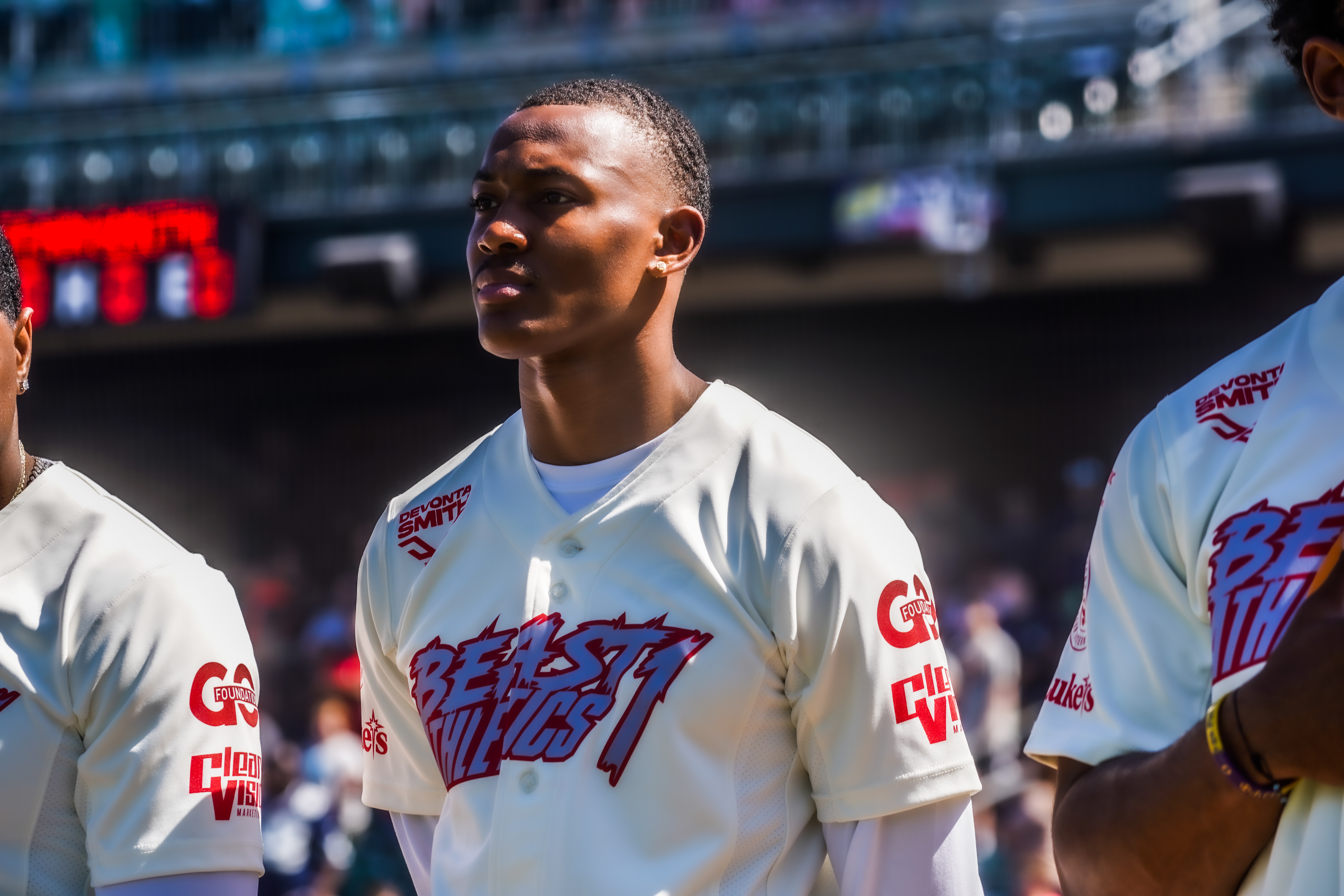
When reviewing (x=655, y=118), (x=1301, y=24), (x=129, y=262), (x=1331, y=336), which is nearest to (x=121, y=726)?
(x=655, y=118)

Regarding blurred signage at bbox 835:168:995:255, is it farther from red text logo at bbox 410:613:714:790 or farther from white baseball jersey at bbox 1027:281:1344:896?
white baseball jersey at bbox 1027:281:1344:896

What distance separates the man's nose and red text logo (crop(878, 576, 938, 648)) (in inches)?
25.6

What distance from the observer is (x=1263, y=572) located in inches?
57.7

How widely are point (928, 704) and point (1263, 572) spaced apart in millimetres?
582

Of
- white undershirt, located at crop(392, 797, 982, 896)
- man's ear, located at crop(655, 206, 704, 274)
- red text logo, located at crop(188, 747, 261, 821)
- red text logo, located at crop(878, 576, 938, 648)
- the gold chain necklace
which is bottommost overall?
white undershirt, located at crop(392, 797, 982, 896)

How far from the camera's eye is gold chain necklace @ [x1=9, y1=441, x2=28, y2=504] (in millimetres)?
2146

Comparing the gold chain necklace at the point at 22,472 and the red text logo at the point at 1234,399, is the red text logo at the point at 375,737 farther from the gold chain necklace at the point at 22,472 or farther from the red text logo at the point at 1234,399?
the red text logo at the point at 1234,399

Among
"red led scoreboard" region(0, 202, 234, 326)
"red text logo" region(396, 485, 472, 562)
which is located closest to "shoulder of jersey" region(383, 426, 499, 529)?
"red text logo" region(396, 485, 472, 562)

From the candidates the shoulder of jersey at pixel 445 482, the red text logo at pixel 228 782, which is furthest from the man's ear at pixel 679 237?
the red text logo at pixel 228 782

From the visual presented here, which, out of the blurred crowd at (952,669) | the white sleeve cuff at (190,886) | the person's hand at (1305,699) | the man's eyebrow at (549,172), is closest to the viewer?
the person's hand at (1305,699)

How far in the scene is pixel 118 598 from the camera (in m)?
1.98

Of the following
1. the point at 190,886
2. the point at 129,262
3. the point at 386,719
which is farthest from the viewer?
the point at 129,262

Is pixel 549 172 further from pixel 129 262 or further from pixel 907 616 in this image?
pixel 129 262

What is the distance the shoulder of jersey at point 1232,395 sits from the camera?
1597mm
